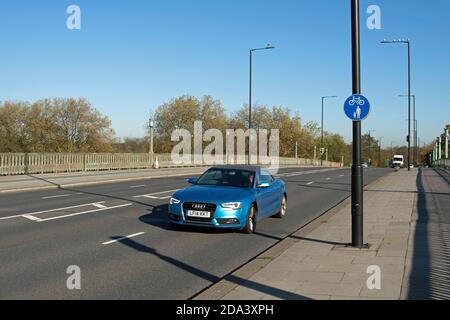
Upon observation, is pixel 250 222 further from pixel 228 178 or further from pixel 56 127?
pixel 56 127

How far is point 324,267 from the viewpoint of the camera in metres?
7.70

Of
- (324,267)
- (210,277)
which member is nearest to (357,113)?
(324,267)

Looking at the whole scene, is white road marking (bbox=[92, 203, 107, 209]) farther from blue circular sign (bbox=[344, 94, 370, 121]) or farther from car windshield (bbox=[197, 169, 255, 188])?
blue circular sign (bbox=[344, 94, 370, 121])

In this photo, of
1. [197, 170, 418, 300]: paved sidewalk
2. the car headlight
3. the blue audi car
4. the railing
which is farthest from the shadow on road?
the railing

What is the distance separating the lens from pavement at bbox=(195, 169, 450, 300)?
20.5ft

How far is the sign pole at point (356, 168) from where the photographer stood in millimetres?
9273

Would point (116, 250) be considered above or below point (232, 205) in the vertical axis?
below

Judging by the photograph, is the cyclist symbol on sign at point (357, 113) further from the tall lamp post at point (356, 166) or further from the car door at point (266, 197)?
the car door at point (266, 197)

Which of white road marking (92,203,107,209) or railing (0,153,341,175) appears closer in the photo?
white road marking (92,203,107,209)

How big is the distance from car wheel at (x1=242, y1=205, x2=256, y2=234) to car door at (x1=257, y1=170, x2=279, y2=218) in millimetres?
368

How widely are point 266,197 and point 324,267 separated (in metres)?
4.81

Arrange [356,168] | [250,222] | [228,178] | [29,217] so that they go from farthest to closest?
1. [29,217]
2. [228,178]
3. [250,222]
4. [356,168]
